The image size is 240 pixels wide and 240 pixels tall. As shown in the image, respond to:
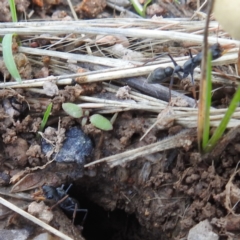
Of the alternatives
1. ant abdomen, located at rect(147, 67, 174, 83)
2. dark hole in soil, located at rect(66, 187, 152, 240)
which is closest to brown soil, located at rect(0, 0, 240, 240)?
ant abdomen, located at rect(147, 67, 174, 83)

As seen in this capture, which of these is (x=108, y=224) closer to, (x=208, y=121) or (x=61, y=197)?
(x=61, y=197)

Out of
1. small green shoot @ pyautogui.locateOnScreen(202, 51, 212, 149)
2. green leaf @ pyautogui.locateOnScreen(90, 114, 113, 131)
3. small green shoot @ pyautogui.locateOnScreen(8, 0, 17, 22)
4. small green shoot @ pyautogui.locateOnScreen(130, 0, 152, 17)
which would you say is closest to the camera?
small green shoot @ pyautogui.locateOnScreen(202, 51, 212, 149)

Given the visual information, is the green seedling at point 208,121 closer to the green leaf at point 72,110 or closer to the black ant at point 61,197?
the green leaf at point 72,110

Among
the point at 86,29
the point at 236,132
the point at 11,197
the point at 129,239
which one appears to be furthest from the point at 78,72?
the point at 129,239

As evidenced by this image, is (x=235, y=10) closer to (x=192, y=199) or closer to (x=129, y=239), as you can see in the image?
(x=192, y=199)

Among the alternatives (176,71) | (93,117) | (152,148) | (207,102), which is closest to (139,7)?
(176,71)

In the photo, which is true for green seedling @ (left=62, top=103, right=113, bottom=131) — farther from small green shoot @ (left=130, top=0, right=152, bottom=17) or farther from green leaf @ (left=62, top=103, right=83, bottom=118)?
small green shoot @ (left=130, top=0, right=152, bottom=17)

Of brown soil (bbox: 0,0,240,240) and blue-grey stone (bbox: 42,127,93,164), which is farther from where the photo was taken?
blue-grey stone (bbox: 42,127,93,164)

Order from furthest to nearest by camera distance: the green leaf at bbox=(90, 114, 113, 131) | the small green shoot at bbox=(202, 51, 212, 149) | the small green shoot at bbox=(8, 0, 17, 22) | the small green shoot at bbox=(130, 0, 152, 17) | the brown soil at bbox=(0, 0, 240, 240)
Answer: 1. the small green shoot at bbox=(130, 0, 152, 17)
2. the small green shoot at bbox=(8, 0, 17, 22)
3. the green leaf at bbox=(90, 114, 113, 131)
4. the brown soil at bbox=(0, 0, 240, 240)
5. the small green shoot at bbox=(202, 51, 212, 149)
